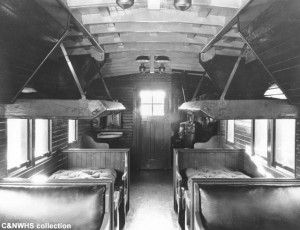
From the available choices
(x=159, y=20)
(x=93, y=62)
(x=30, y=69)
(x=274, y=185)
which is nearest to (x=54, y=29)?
(x=30, y=69)

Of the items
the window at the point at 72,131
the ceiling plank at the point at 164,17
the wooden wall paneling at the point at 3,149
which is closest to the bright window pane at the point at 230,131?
the ceiling plank at the point at 164,17

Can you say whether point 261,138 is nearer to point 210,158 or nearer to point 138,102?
point 210,158

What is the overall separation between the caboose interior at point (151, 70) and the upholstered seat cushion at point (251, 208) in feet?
0.81

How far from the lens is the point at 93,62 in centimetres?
483

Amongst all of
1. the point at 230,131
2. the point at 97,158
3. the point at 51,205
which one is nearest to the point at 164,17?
the point at 51,205

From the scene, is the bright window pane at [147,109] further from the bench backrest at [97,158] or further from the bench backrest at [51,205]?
A: the bench backrest at [51,205]

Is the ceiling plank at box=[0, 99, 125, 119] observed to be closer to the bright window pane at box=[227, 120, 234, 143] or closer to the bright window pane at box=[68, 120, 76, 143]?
the bright window pane at box=[68, 120, 76, 143]

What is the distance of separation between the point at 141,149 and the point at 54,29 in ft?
21.9

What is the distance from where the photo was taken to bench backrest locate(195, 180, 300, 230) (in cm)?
287

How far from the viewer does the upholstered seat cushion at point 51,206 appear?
9.16 ft

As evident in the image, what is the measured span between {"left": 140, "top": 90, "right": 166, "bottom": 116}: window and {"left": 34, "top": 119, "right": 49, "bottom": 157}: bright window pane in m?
4.36

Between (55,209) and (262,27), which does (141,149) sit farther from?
(262,27)

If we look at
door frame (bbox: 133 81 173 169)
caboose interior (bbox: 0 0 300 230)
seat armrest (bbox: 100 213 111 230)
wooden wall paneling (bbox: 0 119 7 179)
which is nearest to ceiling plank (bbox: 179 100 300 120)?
caboose interior (bbox: 0 0 300 230)

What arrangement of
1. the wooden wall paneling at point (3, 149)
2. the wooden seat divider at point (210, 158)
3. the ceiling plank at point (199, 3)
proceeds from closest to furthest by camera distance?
the ceiling plank at point (199, 3) → the wooden wall paneling at point (3, 149) → the wooden seat divider at point (210, 158)
